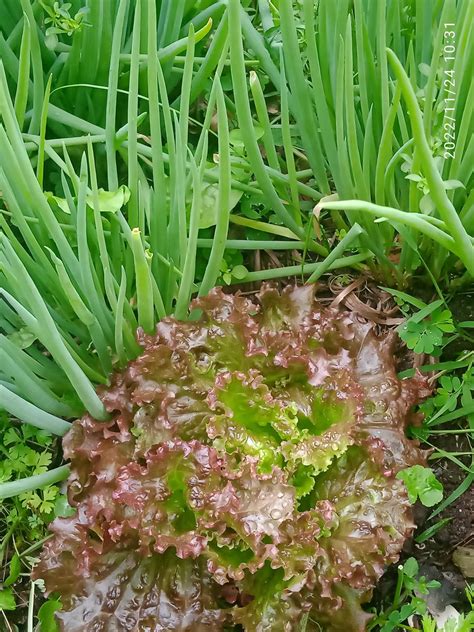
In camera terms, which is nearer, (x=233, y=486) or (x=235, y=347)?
(x=233, y=486)

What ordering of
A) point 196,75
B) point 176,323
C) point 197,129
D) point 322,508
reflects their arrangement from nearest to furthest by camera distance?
point 322,508, point 176,323, point 196,75, point 197,129

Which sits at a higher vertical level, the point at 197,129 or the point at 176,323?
the point at 197,129

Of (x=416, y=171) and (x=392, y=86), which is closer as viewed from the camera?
(x=416, y=171)

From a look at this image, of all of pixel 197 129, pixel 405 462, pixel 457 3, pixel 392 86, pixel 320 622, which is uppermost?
pixel 457 3

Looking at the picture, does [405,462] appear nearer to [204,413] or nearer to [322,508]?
[322,508]

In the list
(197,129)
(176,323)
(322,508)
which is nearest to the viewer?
(322,508)

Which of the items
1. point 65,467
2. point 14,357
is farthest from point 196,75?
point 65,467
